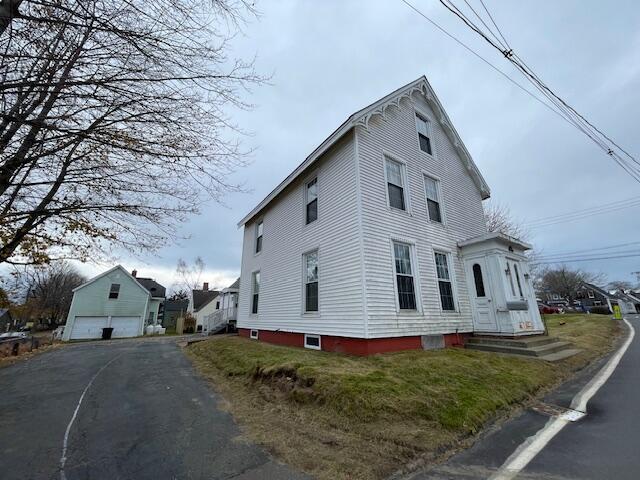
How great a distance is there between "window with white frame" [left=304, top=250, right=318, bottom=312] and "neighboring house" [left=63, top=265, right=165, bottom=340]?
76.6 ft

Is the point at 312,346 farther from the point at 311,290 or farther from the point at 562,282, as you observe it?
the point at 562,282

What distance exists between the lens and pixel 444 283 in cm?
940

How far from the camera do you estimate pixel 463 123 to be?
49.0 feet

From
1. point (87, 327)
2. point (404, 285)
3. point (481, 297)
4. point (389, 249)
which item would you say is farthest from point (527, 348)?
point (87, 327)

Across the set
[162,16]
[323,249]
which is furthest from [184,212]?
[323,249]

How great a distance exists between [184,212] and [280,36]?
3.57 m

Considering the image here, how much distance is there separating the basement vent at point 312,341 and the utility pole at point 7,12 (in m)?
8.40

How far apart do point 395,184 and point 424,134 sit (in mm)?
3522

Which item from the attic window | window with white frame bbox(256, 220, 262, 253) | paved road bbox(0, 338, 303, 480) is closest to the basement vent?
paved road bbox(0, 338, 303, 480)

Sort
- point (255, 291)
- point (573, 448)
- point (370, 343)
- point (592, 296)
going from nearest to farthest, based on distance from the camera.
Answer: point (573, 448) < point (370, 343) < point (255, 291) < point (592, 296)

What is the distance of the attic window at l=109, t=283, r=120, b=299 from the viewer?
28.1 m

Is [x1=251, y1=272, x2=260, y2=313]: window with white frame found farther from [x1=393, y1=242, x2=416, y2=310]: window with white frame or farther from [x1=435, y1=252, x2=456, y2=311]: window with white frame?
[x1=435, y1=252, x2=456, y2=311]: window with white frame

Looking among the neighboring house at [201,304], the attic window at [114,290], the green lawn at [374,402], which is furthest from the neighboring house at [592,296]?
the attic window at [114,290]

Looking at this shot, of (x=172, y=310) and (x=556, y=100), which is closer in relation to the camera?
(x=556, y=100)
